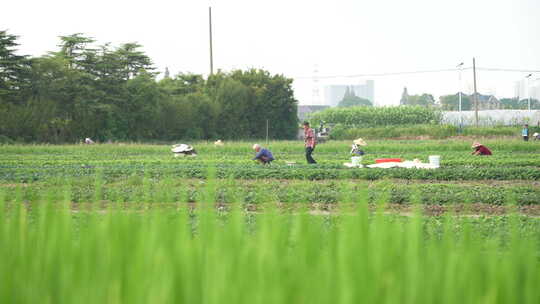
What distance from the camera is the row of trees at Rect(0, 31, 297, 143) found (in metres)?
40.0

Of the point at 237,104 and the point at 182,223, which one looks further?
the point at 237,104

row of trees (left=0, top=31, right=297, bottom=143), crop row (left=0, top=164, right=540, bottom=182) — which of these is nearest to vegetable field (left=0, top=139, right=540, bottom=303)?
crop row (left=0, top=164, right=540, bottom=182)

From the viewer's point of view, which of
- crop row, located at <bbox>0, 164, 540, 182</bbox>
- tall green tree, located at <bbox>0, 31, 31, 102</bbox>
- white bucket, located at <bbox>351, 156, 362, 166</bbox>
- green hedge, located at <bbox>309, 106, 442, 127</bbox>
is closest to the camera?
crop row, located at <bbox>0, 164, 540, 182</bbox>

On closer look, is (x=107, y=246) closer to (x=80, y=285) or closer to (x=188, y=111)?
(x=80, y=285)

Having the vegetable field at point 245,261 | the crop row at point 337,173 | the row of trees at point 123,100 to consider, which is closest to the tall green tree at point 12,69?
the row of trees at point 123,100

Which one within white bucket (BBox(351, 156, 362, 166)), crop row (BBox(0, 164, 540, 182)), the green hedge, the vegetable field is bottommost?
crop row (BBox(0, 164, 540, 182))

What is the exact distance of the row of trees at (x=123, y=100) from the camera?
40031 millimetres

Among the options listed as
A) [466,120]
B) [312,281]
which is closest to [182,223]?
[312,281]

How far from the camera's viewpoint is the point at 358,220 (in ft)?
6.50

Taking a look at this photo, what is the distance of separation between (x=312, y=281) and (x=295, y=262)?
21cm

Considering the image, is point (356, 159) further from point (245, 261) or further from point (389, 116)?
point (389, 116)

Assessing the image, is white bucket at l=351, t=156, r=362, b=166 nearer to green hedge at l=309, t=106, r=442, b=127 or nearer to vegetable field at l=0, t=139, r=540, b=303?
vegetable field at l=0, t=139, r=540, b=303

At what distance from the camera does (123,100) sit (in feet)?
147

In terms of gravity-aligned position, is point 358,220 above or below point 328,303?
above
